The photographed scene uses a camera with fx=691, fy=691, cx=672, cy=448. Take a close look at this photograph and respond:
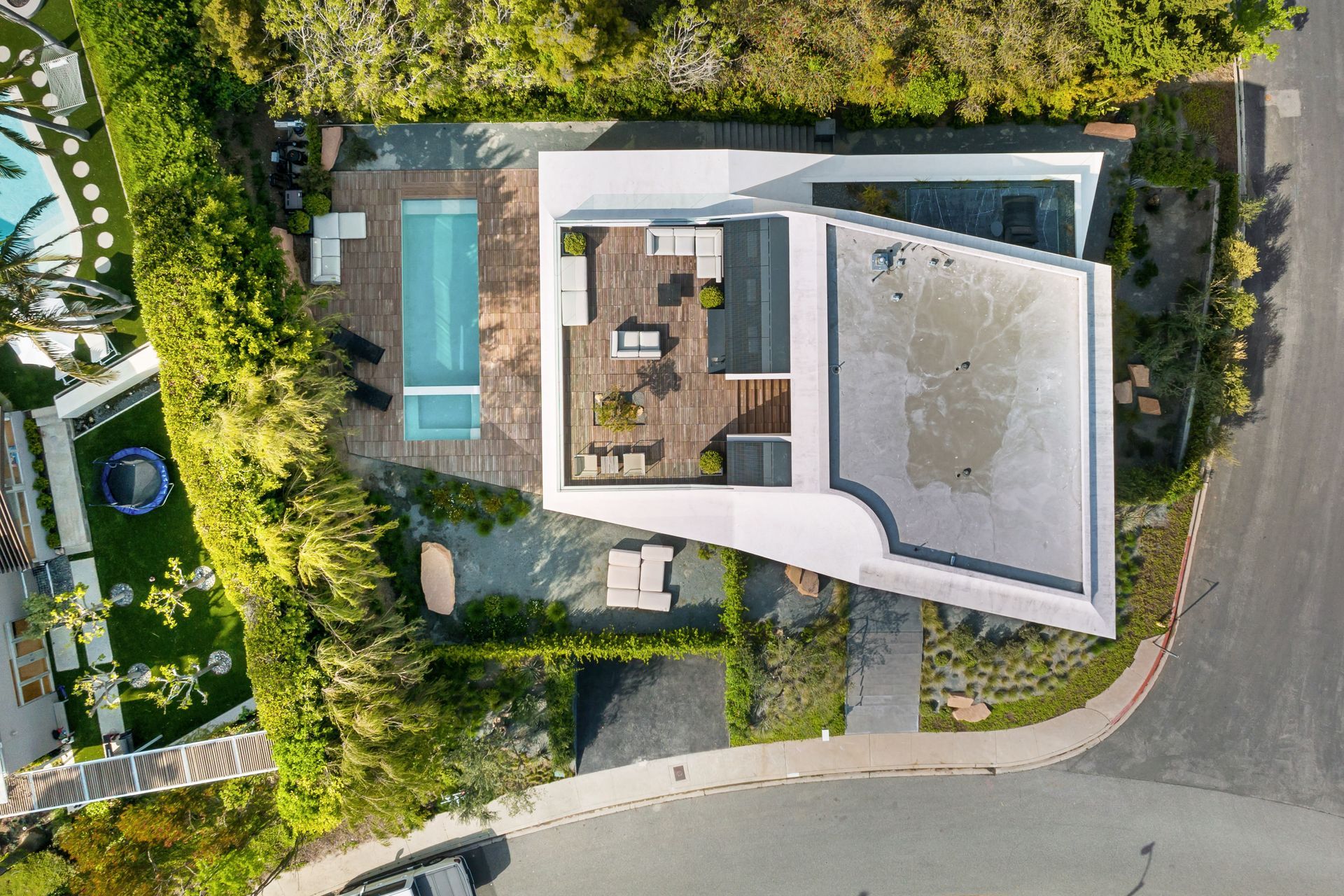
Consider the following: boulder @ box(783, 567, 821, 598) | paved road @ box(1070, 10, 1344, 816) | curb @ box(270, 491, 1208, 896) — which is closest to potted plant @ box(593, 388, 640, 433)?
boulder @ box(783, 567, 821, 598)

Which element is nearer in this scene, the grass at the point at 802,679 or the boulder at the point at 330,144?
the grass at the point at 802,679

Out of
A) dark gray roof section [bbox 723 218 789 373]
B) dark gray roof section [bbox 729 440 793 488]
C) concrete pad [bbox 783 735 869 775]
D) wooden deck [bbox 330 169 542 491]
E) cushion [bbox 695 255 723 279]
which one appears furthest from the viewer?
concrete pad [bbox 783 735 869 775]

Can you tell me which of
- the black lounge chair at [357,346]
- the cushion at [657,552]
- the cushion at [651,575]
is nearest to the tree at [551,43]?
the black lounge chair at [357,346]

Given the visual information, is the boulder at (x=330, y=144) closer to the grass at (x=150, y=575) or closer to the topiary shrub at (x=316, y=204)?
the topiary shrub at (x=316, y=204)

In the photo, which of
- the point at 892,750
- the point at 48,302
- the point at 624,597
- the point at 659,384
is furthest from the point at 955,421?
the point at 48,302

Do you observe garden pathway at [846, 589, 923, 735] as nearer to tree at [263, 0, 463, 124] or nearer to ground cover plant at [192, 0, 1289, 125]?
ground cover plant at [192, 0, 1289, 125]

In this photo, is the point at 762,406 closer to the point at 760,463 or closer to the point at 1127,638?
the point at 760,463

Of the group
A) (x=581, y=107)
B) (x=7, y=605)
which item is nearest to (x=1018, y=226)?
(x=581, y=107)
